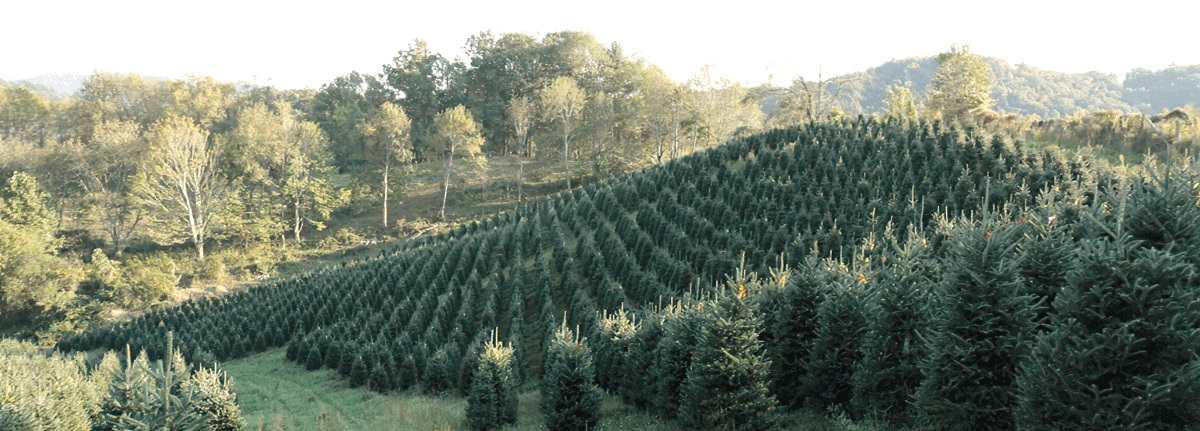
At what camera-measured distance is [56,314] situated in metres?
29.4

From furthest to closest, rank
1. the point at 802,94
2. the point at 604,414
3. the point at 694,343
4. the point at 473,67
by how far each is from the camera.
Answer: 1. the point at 473,67
2. the point at 802,94
3. the point at 604,414
4. the point at 694,343

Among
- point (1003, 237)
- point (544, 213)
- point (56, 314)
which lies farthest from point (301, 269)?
point (1003, 237)

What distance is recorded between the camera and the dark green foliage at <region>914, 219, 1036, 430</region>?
20.4ft

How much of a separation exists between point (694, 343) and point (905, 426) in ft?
11.1

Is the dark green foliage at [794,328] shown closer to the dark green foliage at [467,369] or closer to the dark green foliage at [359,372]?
the dark green foliage at [467,369]

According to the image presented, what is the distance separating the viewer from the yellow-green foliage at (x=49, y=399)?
765 centimetres

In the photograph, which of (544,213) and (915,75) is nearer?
(544,213)

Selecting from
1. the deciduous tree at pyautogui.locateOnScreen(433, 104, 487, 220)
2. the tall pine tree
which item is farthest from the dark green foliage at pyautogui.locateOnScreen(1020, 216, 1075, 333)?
the deciduous tree at pyautogui.locateOnScreen(433, 104, 487, 220)

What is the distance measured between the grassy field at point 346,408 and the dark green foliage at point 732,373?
77.0 inches

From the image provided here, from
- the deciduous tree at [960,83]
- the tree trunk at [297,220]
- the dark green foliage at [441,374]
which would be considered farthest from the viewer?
the tree trunk at [297,220]

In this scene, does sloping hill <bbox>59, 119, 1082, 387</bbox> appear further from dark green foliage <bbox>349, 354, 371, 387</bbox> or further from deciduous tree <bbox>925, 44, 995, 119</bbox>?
deciduous tree <bbox>925, 44, 995, 119</bbox>

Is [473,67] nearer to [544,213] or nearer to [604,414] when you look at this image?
[544,213]

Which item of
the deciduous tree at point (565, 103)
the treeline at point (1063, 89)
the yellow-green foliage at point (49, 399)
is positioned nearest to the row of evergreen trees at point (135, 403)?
the yellow-green foliage at point (49, 399)

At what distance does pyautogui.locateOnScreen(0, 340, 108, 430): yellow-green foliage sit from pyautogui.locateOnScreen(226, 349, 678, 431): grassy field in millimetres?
2802
